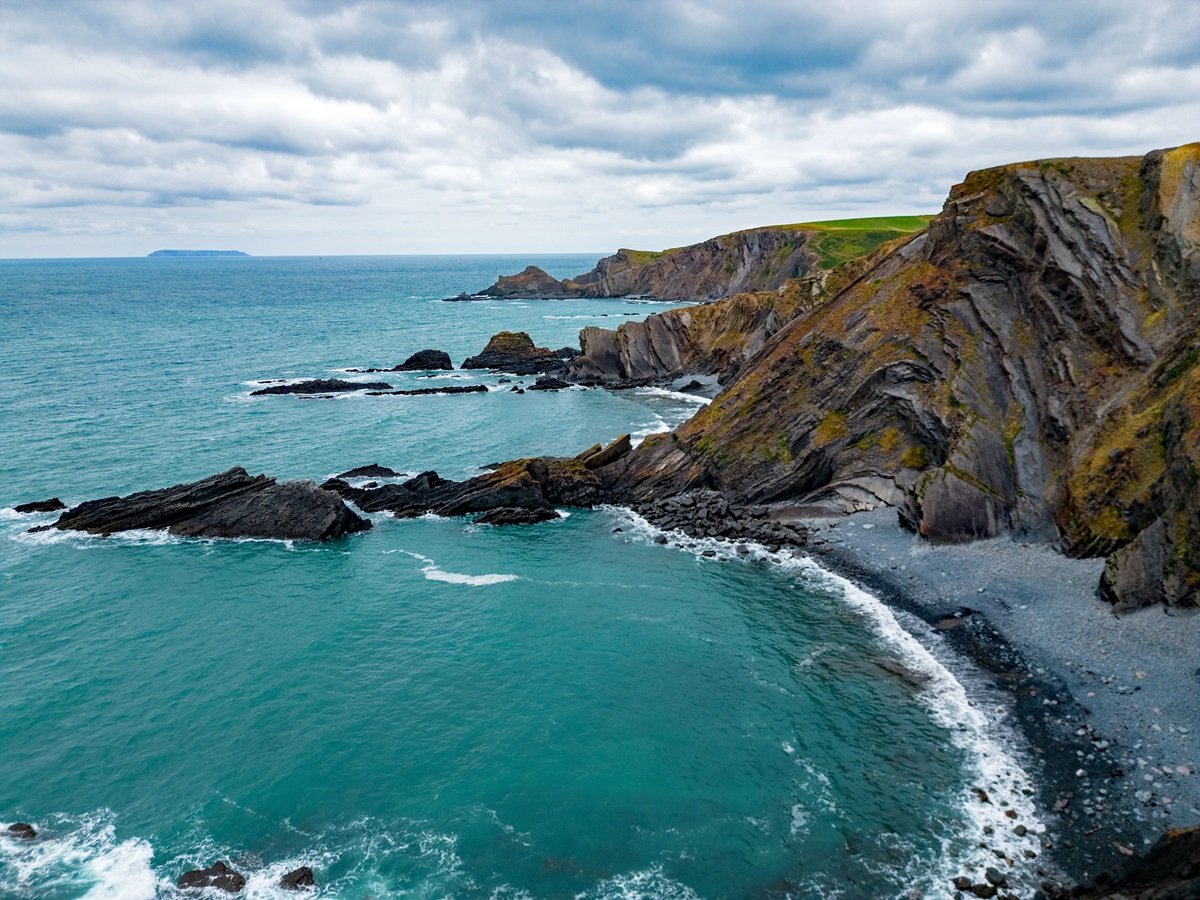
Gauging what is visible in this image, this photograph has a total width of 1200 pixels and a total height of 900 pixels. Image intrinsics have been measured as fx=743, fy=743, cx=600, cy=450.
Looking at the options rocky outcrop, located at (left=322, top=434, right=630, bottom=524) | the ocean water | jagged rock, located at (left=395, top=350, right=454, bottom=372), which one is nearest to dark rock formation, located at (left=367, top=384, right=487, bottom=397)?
jagged rock, located at (left=395, top=350, right=454, bottom=372)

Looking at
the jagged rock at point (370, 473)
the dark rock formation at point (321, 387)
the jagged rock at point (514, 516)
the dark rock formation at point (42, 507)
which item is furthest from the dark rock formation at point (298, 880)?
the dark rock formation at point (321, 387)

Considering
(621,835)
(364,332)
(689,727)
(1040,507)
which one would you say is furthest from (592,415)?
(364,332)

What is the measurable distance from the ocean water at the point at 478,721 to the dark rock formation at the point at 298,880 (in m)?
0.50

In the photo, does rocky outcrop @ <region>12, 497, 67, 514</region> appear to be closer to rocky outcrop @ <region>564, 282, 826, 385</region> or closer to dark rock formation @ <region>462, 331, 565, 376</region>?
rocky outcrop @ <region>564, 282, 826, 385</region>

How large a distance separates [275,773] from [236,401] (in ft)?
268

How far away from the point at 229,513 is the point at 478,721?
33.5 metres

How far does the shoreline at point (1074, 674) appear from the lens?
2573 cm

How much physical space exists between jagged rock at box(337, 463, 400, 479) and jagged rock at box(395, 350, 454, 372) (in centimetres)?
6002

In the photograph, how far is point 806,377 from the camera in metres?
62.0

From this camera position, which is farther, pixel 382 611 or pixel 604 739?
pixel 382 611

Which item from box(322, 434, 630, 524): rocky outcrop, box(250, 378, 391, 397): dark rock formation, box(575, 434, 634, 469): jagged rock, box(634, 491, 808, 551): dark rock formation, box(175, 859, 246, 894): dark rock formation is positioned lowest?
box(175, 859, 246, 894): dark rock formation

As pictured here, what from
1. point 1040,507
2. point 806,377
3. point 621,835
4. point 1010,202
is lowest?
point 621,835

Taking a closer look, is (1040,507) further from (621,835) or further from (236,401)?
(236,401)

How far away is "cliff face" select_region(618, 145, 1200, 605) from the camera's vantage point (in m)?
38.6
